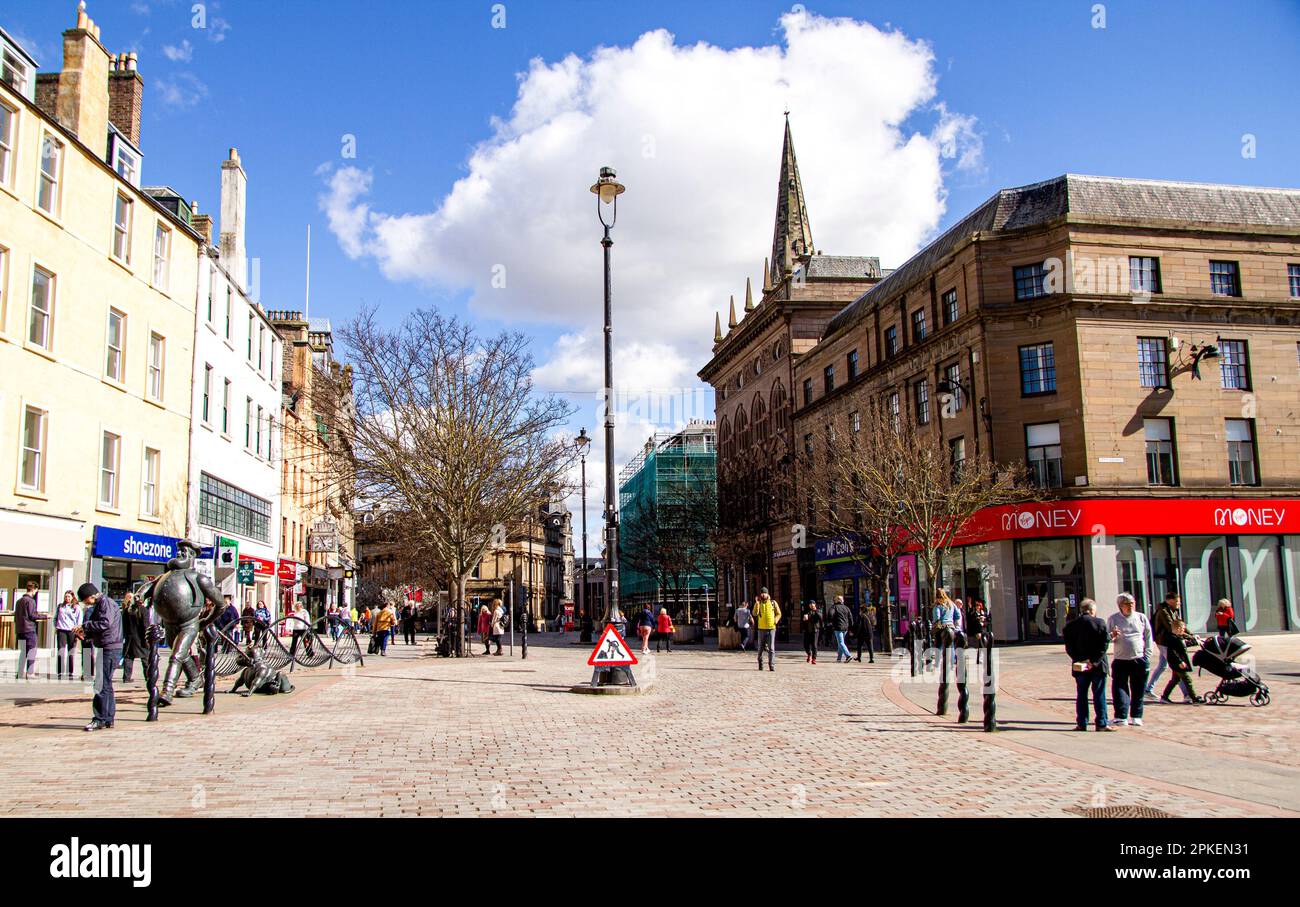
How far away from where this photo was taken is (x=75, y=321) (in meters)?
23.2

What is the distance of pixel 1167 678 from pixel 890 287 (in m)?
28.8

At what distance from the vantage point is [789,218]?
69188 mm

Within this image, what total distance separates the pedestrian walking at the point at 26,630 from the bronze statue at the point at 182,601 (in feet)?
19.8

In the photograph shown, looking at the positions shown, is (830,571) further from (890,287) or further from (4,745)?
(4,745)

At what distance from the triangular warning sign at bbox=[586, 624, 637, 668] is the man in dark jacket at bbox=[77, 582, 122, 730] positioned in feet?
23.3

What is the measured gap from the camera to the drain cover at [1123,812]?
6491mm

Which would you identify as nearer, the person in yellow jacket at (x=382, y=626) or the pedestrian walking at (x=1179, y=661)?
the pedestrian walking at (x=1179, y=661)

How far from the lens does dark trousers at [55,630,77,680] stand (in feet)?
65.5

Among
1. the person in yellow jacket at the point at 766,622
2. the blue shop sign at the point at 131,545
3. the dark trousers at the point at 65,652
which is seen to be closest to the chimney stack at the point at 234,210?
the blue shop sign at the point at 131,545

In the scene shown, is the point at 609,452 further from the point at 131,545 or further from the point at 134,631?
the point at 131,545

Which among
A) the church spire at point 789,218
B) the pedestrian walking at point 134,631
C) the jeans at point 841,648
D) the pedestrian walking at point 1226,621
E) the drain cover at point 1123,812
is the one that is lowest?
the jeans at point 841,648

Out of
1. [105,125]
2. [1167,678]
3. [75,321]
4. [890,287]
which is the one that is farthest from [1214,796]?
[890,287]

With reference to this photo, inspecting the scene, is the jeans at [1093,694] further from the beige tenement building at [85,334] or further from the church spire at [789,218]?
the church spire at [789,218]

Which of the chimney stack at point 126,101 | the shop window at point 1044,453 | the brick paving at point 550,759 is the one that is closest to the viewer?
the brick paving at point 550,759
